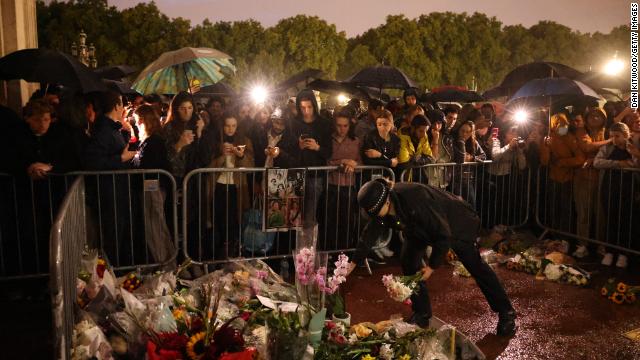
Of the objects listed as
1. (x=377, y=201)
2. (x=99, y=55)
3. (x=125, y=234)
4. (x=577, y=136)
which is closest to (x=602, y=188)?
(x=577, y=136)

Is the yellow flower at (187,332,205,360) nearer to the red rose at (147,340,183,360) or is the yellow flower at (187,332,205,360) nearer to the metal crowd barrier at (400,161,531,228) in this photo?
the red rose at (147,340,183,360)

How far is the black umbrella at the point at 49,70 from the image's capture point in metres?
6.38

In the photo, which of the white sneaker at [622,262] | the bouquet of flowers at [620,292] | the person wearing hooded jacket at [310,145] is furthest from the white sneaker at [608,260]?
the person wearing hooded jacket at [310,145]

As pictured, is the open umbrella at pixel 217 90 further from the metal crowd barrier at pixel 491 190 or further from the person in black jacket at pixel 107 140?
the person in black jacket at pixel 107 140

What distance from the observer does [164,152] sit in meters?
6.73

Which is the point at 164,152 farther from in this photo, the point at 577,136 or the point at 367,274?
the point at 577,136

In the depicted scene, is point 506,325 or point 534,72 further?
point 534,72

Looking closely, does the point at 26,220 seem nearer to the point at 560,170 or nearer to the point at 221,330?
the point at 221,330

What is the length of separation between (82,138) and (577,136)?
22.0ft

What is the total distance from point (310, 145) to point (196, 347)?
4.55 metres

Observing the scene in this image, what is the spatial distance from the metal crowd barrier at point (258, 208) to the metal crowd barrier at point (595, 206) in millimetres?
3056

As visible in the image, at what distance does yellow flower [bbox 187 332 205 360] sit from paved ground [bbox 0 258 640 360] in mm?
2645

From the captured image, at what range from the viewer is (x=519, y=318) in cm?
581

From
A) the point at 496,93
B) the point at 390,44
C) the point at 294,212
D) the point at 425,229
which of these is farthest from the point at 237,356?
the point at 390,44
